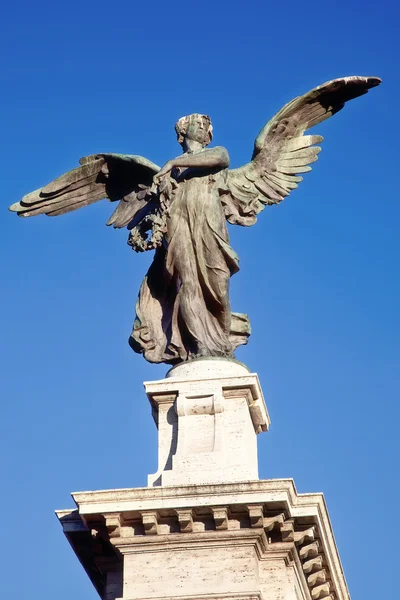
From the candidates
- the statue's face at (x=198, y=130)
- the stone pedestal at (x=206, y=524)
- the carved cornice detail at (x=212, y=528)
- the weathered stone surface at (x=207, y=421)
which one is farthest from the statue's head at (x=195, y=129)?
the carved cornice detail at (x=212, y=528)

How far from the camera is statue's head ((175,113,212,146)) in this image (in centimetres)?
2038

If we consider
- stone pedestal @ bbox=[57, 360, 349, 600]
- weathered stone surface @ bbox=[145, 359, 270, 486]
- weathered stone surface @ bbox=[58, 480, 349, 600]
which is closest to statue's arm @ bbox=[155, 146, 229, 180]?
weathered stone surface @ bbox=[145, 359, 270, 486]

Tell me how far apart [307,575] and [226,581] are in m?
1.80

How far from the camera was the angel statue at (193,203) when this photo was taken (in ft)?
64.2

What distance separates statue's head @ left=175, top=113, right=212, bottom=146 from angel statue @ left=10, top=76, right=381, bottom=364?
0.01 metres

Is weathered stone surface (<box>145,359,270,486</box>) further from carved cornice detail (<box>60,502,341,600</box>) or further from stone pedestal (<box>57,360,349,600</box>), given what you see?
carved cornice detail (<box>60,502,341,600</box>)

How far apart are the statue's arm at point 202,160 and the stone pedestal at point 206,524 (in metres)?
3.26

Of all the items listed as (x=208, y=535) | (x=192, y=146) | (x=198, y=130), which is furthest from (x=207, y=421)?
(x=198, y=130)

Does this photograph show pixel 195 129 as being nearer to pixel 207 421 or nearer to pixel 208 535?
pixel 207 421

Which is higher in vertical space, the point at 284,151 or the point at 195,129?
the point at 284,151

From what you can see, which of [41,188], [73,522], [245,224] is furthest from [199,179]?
[73,522]

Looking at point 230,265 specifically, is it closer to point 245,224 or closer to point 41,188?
point 245,224

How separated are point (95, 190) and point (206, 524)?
6.24 metres

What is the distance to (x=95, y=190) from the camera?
2122 cm
